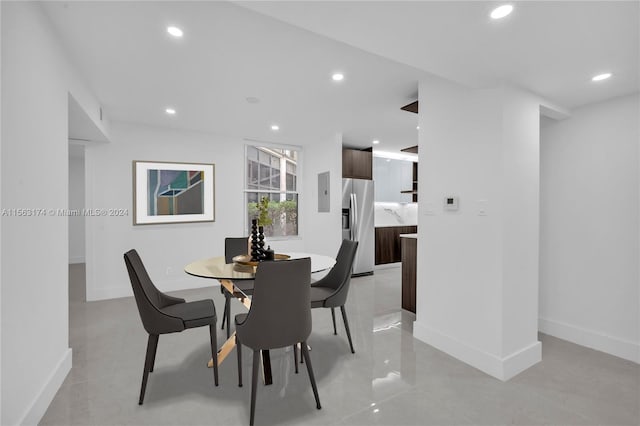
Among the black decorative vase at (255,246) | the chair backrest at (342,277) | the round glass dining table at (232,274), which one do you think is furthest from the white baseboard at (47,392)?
the chair backrest at (342,277)

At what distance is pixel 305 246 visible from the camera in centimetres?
602

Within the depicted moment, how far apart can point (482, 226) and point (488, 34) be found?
140 centimetres

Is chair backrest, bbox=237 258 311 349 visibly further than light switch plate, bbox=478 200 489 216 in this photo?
No

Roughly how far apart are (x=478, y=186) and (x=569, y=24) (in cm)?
117

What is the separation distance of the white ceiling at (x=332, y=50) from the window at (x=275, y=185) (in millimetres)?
1926

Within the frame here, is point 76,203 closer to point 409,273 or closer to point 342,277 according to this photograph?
point 342,277

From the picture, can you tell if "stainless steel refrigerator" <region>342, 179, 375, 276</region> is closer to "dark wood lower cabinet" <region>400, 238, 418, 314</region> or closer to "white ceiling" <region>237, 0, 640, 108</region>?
"dark wood lower cabinet" <region>400, 238, 418, 314</region>

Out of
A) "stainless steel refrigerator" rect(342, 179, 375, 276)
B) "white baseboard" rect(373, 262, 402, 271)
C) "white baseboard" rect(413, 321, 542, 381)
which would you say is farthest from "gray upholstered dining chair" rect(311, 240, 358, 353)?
"white baseboard" rect(373, 262, 402, 271)

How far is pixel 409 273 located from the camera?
3.77 metres

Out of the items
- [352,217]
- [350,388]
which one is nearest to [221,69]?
[350,388]

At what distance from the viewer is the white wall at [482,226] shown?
7.78 feet

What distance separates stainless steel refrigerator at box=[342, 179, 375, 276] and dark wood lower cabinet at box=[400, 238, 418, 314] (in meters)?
1.69

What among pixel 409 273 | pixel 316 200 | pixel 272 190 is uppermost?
pixel 272 190

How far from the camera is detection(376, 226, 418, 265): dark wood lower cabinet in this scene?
6.25 m
